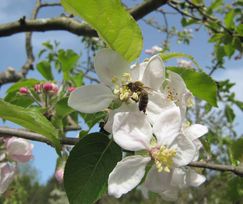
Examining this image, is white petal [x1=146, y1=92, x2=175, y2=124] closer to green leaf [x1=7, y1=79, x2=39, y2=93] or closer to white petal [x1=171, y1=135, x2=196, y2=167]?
white petal [x1=171, y1=135, x2=196, y2=167]

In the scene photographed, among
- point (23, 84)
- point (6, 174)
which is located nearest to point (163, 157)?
point (6, 174)

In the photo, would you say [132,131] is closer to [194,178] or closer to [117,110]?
[117,110]

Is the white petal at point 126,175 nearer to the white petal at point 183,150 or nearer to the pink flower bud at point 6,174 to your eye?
the white petal at point 183,150

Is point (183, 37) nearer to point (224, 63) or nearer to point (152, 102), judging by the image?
point (224, 63)

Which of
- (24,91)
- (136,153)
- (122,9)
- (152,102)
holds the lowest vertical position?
(24,91)

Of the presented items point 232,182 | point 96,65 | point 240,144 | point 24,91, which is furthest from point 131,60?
point 24,91

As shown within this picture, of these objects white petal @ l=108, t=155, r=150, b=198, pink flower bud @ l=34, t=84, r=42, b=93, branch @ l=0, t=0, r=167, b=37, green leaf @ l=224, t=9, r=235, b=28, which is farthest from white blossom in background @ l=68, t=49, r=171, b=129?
green leaf @ l=224, t=9, r=235, b=28
